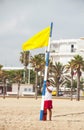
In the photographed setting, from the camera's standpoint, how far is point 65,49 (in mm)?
144000

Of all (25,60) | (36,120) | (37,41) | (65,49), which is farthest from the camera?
(65,49)

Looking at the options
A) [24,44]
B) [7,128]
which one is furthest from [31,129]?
[24,44]

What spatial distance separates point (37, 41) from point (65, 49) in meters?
126

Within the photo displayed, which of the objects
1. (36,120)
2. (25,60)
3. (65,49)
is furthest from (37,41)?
(65,49)

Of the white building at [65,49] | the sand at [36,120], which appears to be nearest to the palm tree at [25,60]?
the white building at [65,49]

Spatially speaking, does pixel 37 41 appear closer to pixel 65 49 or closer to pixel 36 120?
pixel 36 120

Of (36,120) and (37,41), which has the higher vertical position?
(37,41)

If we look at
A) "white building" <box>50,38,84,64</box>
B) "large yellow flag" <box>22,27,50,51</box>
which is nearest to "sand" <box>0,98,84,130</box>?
"large yellow flag" <box>22,27,50,51</box>

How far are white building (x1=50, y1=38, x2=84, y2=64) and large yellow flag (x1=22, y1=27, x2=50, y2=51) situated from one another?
360 feet

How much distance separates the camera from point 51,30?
1906 cm

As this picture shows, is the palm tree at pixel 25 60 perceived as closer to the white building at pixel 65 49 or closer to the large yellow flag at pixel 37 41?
the white building at pixel 65 49

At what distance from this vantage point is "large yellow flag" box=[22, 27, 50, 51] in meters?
18.6

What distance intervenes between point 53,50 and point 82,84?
2729cm

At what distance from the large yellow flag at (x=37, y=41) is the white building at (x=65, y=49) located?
109580 mm
